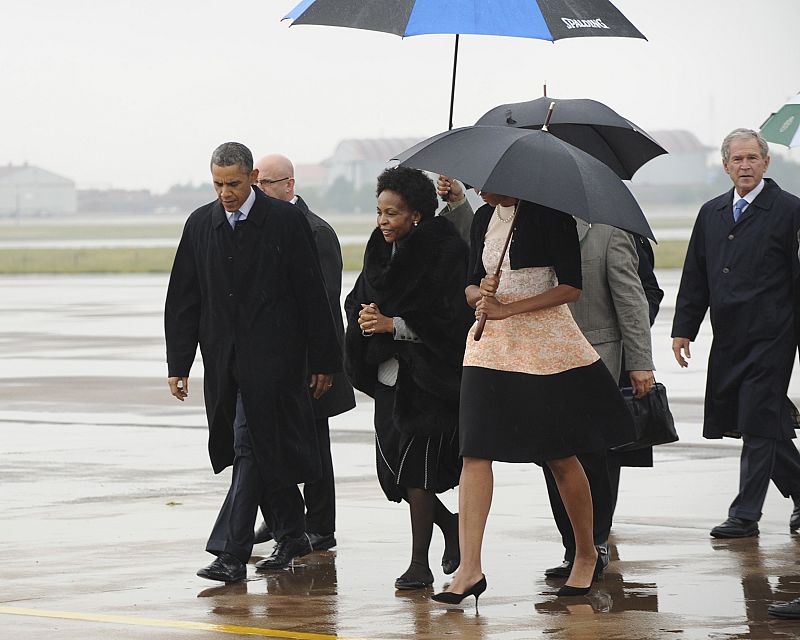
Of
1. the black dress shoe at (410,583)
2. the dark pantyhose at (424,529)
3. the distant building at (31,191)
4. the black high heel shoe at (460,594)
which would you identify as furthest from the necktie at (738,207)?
the distant building at (31,191)

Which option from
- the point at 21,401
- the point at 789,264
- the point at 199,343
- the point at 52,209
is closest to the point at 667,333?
the point at 21,401

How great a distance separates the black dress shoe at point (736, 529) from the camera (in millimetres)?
8344

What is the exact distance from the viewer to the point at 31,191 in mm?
189000

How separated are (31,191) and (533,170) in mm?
187356

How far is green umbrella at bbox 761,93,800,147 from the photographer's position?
30.6ft

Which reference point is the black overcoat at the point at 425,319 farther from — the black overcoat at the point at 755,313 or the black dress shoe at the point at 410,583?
the black overcoat at the point at 755,313

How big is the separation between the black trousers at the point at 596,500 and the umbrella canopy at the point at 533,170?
4.38ft

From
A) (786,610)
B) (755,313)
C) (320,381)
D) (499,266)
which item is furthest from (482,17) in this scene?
(786,610)

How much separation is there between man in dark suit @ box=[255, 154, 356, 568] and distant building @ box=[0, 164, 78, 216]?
180562 millimetres

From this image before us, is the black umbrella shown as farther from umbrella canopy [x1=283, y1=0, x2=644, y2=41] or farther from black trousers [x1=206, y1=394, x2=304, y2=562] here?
black trousers [x1=206, y1=394, x2=304, y2=562]

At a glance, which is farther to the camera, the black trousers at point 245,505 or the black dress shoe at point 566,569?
the black trousers at point 245,505

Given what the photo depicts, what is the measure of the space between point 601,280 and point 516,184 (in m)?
1.42

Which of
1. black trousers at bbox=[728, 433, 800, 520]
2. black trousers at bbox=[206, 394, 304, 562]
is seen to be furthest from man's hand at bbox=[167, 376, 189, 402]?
black trousers at bbox=[728, 433, 800, 520]

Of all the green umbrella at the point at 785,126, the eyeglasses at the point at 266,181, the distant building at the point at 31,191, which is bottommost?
the distant building at the point at 31,191
